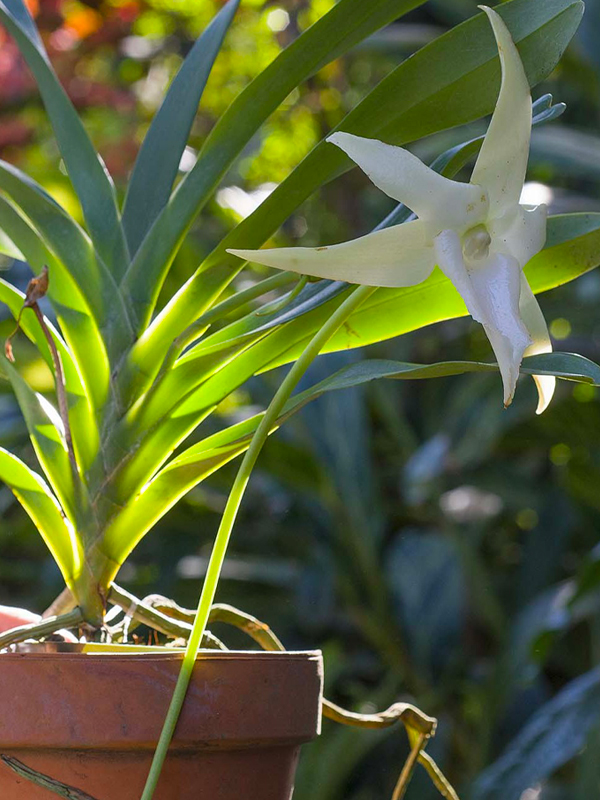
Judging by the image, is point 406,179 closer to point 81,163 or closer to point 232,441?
point 232,441

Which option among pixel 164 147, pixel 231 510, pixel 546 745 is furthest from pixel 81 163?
pixel 546 745

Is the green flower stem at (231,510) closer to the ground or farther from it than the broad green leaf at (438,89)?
closer to the ground

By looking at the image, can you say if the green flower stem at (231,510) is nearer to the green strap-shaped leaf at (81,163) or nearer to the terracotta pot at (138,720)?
the terracotta pot at (138,720)

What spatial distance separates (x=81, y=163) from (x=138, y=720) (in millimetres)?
335

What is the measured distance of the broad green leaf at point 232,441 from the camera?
42 centimetres

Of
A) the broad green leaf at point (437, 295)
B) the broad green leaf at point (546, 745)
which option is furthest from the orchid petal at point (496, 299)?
the broad green leaf at point (546, 745)

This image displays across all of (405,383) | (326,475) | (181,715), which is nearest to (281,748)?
(181,715)

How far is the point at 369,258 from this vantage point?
13.4 inches

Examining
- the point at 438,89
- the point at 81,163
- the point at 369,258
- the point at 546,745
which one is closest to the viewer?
the point at 369,258

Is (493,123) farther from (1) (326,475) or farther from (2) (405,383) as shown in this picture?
(2) (405,383)

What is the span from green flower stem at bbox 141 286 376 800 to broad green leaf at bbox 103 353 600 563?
2cm

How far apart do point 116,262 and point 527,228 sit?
277 millimetres

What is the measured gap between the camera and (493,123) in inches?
13.8

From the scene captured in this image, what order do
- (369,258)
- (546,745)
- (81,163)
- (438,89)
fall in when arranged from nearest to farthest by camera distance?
(369,258) → (438,89) → (81,163) → (546,745)
